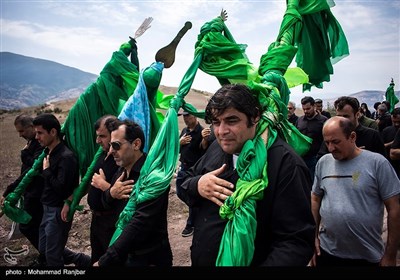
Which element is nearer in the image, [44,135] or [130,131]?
[130,131]

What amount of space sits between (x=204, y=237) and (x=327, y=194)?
51.6 inches

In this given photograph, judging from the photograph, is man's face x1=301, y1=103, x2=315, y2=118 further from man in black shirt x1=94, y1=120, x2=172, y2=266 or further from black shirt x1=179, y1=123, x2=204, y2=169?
man in black shirt x1=94, y1=120, x2=172, y2=266

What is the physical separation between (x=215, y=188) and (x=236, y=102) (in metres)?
0.46

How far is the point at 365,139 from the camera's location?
10.9 ft

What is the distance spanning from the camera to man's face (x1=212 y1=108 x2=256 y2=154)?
61.6 inches

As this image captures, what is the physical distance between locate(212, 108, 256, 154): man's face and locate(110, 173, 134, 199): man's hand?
3.40 feet

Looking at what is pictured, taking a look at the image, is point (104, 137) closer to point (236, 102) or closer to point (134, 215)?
point (134, 215)

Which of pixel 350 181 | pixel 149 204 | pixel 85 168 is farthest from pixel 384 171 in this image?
pixel 85 168

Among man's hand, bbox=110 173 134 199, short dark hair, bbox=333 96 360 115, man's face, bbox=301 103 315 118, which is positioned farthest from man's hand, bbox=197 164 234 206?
man's face, bbox=301 103 315 118

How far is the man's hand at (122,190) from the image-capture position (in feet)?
7.51

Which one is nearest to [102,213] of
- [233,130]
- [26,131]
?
[233,130]

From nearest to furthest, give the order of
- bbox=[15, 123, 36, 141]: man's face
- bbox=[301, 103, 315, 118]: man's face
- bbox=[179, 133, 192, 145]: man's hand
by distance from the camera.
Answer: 1. bbox=[15, 123, 36, 141]: man's face
2. bbox=[179, 133, 192, 145]: man's hand
3. bbox=[301, 103, 315, 118]: man's face

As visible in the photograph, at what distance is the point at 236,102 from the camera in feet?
5.08

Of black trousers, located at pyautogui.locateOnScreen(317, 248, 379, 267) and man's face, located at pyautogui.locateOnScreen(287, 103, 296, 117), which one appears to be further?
man's face, located at pyautogui.locateOnScreen(287, 103, 296, 117)
